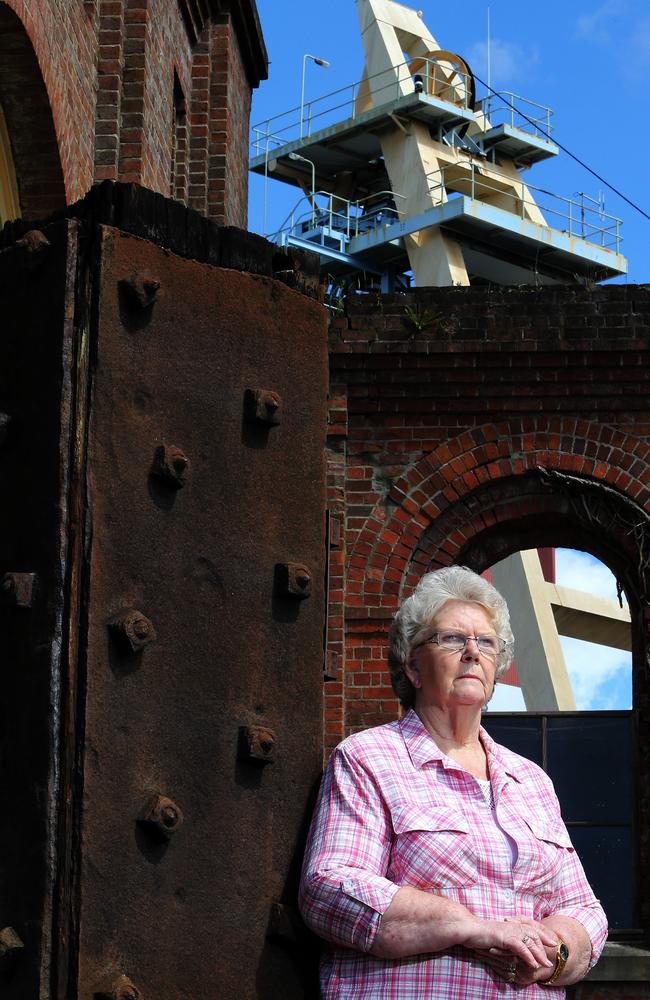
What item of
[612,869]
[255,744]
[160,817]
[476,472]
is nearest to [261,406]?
[255,744]

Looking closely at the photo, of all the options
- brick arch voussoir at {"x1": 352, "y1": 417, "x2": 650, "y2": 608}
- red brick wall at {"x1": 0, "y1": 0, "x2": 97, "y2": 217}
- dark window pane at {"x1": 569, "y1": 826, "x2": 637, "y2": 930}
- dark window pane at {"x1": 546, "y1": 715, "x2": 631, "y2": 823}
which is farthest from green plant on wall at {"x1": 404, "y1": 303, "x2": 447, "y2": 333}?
dark window pane at {"x1": 569, "y1": 826, "x2": 637, "y2": 930}

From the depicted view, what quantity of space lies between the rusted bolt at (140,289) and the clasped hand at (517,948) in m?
0.99

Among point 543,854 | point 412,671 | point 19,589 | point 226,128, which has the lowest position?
point 543,854

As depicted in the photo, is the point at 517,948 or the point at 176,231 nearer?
the point at 176,231

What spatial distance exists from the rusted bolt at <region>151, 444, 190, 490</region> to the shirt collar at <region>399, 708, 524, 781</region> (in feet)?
2.32

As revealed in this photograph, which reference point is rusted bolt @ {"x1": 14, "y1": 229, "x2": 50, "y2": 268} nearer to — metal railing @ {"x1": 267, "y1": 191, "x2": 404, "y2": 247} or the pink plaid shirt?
the pink plaid shirt

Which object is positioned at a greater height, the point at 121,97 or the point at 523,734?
the point at 121,97

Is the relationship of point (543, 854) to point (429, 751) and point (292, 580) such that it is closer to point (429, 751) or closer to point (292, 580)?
point (429, 751)

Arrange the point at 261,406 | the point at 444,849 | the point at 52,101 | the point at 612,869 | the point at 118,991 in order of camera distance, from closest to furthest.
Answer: the point at 118,991
the point at 261,406
the point at 444,849
the point at 52,101
the point at 612,869

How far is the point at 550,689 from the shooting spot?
17.8 metres

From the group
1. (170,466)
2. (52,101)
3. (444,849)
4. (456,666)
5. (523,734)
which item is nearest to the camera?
(170,466)

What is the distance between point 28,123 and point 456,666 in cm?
585

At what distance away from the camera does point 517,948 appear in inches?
80.9

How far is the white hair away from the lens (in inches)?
95.5
